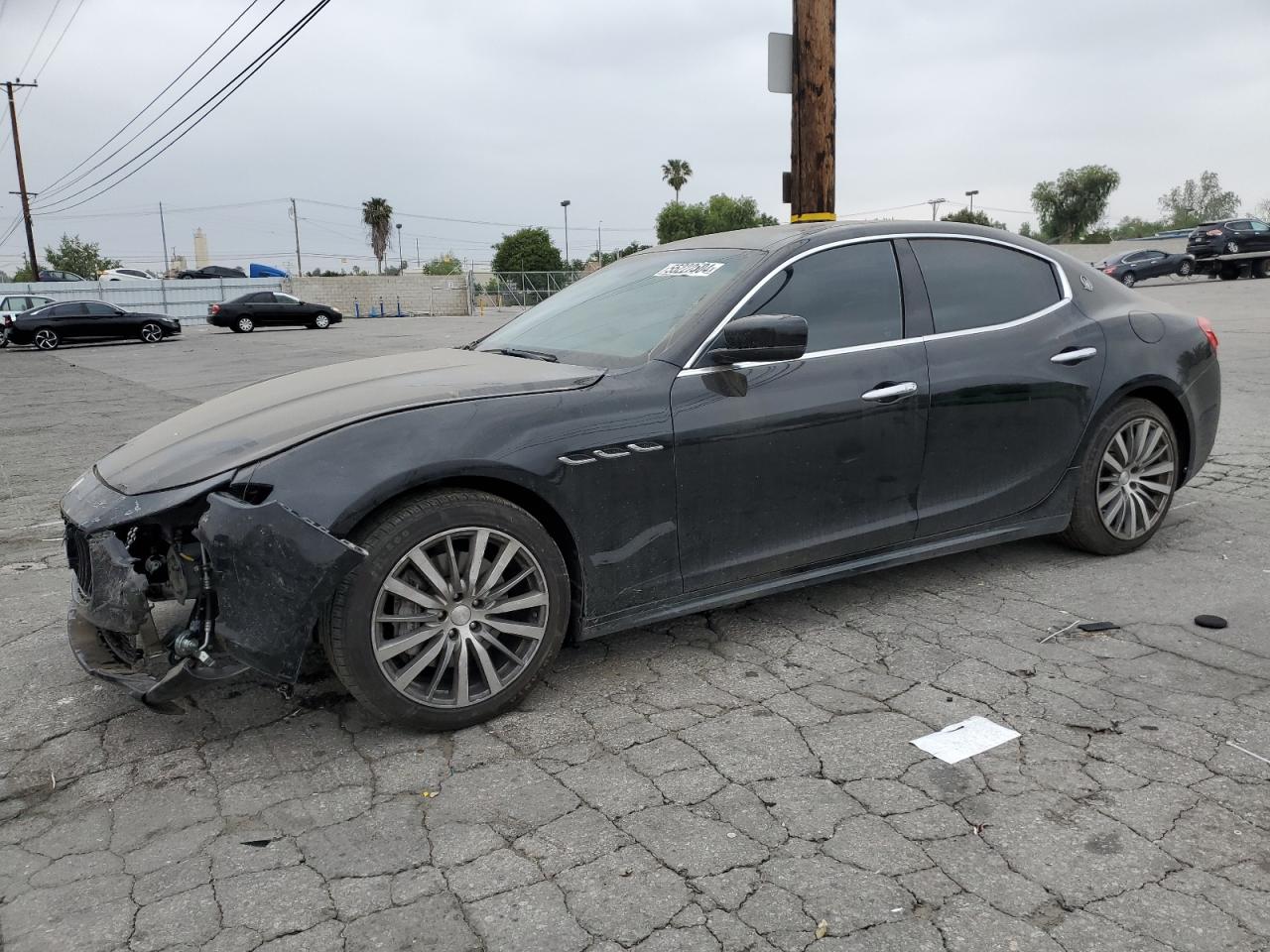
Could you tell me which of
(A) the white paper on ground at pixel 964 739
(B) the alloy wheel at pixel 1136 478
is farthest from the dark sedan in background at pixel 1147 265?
(A) the white paper on ground at pixel 964 739

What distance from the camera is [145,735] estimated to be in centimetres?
321

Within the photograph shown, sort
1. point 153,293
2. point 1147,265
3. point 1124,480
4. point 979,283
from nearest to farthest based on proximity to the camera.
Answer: point 979,283, point 1124,480, point 1147,265, point 153,293

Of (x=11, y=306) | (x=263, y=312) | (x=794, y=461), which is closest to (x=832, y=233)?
(x=794, y=461)

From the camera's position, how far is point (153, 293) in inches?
1794

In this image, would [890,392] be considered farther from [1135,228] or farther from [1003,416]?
[1135,228]

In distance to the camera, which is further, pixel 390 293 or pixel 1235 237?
pixel 390 293

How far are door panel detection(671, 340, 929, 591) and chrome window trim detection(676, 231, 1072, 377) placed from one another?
24mm

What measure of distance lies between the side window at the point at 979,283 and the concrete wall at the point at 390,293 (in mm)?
48685

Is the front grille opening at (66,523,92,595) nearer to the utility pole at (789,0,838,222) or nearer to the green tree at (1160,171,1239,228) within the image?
the utility pole at (789,0,838,222)

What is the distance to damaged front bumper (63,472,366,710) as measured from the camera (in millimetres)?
2869

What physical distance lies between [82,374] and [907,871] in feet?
64.1

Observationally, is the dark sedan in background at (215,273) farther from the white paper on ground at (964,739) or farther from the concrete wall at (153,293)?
the white paper on ground at (964,739)

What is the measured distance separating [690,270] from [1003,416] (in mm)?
1473

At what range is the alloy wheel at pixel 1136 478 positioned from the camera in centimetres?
465
